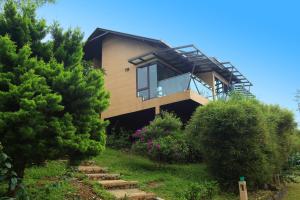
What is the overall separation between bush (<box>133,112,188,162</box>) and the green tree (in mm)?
5655

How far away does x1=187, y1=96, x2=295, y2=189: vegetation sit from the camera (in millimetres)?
10547

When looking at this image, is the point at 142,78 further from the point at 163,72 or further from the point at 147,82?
the point at 163,72

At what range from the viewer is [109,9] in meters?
16.6

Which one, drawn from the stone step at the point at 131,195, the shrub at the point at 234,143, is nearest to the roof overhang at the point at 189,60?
the shrub at the point at 234,143

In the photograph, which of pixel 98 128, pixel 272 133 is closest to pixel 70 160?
pixel 98 128

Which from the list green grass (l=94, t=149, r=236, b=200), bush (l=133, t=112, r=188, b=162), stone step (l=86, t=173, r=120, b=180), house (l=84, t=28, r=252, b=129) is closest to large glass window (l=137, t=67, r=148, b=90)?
house (l=84, t=28, r=252, b=129)

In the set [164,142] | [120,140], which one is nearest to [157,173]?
[164,142]

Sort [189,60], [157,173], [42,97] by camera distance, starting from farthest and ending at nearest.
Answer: [189,60]
[157,173]
[42,97]

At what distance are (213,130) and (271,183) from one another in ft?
11.9

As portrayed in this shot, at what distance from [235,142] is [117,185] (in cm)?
396

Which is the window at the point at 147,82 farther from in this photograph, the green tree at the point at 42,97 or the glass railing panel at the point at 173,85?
the green tree at the point at 42,97

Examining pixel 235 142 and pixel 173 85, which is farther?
pixel 173 85

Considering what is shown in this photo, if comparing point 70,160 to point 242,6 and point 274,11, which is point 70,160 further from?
point 274,11

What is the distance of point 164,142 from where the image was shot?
12609 mm
